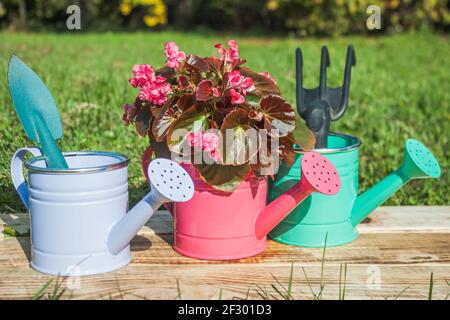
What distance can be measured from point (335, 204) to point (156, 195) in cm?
47

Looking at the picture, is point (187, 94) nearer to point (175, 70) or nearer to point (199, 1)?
point (175, 70)

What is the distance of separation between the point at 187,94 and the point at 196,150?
0.40ft

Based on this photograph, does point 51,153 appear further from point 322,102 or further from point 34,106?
point 322,102

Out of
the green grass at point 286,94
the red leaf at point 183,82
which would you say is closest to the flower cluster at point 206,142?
the red leaf at point 183,82

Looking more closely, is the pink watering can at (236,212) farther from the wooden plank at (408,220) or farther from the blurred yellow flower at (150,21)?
the blurred yellow flower at (150,21)

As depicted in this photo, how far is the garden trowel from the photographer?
1.42m

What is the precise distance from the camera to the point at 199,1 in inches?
383

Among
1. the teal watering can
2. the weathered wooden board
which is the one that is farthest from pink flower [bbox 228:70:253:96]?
the weathered wooden board

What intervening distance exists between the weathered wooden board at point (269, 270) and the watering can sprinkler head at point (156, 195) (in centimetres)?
8

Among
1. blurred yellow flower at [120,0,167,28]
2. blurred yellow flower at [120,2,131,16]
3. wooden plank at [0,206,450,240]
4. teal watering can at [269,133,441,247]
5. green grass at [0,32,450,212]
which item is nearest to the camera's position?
teal watering can at [269,133,441,247]

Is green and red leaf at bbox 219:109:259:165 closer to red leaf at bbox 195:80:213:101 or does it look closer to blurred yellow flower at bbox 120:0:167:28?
red leaf at bbox 195:80:213:101

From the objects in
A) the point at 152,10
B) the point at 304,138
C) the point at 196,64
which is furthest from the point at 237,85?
the point at 152,10

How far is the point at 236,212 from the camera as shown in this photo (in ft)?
4.78
